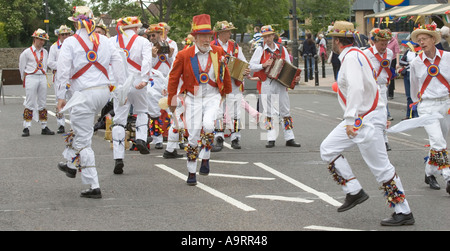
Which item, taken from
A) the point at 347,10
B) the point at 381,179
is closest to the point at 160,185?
the point at 381,179

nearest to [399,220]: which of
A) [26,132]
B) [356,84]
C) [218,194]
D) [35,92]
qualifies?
[356,84]

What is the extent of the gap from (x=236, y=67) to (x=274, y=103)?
34.2 inches

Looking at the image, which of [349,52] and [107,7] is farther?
[107,7]

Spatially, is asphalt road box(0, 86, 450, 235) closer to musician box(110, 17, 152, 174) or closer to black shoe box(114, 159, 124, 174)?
black shoe box(114, 159, 124, 174)

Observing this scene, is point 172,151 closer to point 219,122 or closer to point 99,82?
point 219,122

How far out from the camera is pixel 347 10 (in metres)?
65.6

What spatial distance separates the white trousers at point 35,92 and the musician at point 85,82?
6.80 metres

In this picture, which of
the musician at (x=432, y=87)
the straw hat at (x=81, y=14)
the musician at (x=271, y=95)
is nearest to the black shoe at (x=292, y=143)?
the musician at (x=271, y=95)

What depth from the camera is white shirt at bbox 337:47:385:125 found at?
709 cm

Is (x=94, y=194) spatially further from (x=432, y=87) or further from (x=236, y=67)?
(x=236, y=67)

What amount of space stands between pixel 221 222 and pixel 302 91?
59.4ft

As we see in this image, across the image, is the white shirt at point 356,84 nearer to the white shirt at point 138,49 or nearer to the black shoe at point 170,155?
the white shirt at point 138,49

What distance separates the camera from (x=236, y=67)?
12.8 m

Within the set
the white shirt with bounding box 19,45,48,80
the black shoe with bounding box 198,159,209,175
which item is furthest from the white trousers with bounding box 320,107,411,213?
the white shirt with bounding box 19,45,48,80
